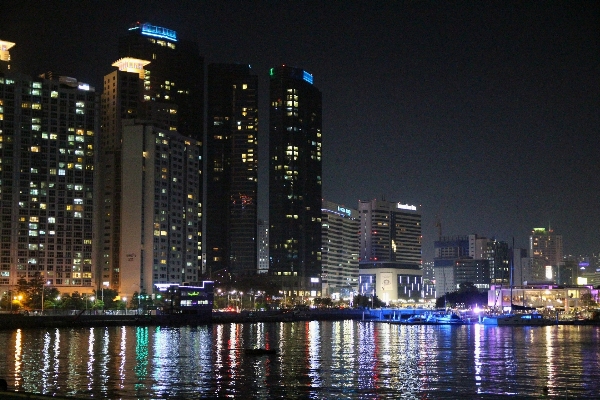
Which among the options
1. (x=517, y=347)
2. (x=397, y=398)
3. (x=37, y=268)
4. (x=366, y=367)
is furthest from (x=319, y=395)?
(x=37, y=268)

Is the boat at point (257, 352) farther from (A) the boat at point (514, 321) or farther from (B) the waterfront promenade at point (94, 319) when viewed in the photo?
(A) the boat at point (514, 321)

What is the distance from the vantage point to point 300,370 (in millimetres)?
73438

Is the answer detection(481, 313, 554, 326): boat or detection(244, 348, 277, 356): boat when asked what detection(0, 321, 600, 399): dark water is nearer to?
detection(244, 348, 277, 356): boat

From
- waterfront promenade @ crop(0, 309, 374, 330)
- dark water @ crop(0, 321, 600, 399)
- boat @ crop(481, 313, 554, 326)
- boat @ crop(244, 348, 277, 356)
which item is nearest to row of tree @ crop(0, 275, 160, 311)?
waterfront promenade @ crop(0, 309, 374, 330)

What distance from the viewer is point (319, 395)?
182ft

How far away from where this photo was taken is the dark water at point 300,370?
5784cm

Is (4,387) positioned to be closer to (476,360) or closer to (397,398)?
(397,398)

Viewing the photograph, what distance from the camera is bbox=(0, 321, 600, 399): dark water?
5784 cm

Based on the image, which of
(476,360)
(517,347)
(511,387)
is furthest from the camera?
(517,347)

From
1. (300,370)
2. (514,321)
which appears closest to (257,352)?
(300,370)

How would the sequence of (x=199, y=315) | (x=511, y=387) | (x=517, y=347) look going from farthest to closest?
(x=199, y=315) → (x=517, y=347) → (x=511, y=387)

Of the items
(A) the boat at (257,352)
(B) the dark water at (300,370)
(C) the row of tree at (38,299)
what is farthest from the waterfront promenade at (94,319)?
(A) the boat at (257,352)

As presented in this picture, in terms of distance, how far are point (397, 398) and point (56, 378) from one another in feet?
95.2

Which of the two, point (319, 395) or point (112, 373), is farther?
point (112, 373)
